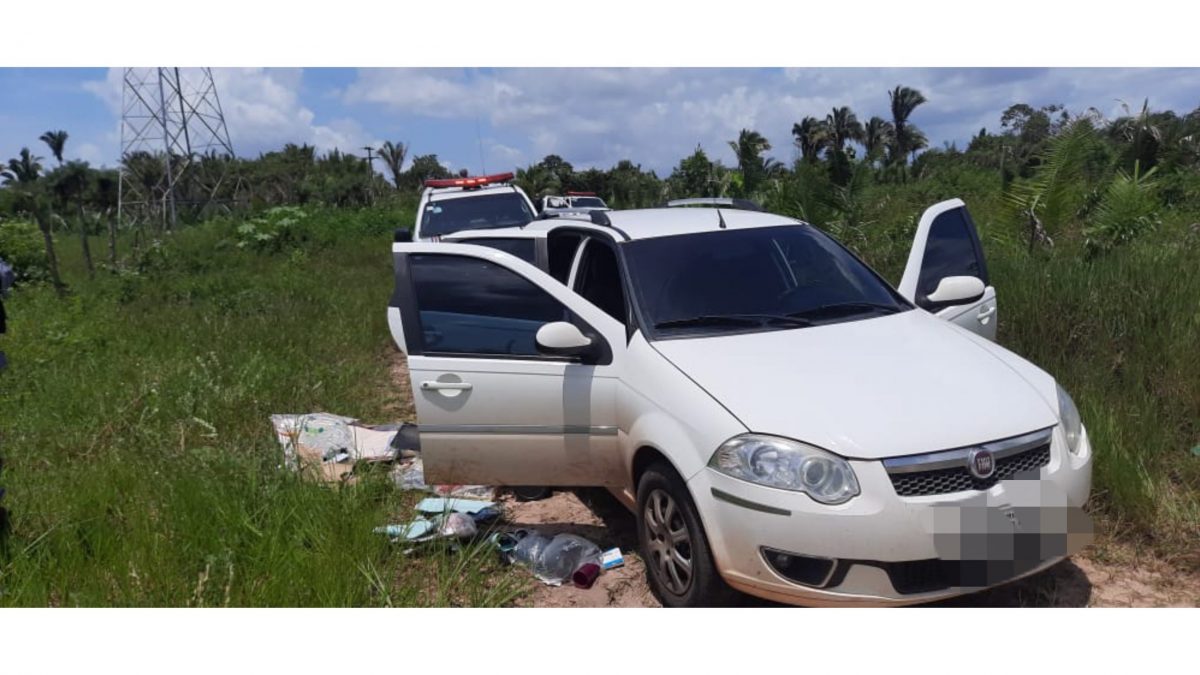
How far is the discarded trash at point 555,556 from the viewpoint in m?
3.92

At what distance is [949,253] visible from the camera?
5.21m

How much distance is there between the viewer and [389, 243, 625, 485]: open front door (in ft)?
12.4

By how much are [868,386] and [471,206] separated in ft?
29.5

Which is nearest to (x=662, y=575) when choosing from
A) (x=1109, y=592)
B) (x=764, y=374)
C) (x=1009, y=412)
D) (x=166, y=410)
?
(x=764, y=374)

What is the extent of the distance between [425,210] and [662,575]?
870 centimetres

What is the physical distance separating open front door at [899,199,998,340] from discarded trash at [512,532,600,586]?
2.31 metres

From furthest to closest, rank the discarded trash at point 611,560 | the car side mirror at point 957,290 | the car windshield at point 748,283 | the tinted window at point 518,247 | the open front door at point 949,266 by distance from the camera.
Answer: the tinted window at point 518,247, the open front door at point 949,266, the car side mirror at point 957,290, the discarded trash at point 611,560, the car windshield at point 748,283

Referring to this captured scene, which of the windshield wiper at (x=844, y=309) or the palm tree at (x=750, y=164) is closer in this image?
the windshield wiper at (x=844, y=309)

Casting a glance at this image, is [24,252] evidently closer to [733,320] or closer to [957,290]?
[733,320]

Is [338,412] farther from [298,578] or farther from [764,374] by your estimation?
[764,374]

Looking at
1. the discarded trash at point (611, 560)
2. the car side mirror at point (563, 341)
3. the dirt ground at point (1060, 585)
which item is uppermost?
the car side mirror at point (563, 341)

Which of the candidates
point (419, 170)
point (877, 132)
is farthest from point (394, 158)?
point (877, 132)

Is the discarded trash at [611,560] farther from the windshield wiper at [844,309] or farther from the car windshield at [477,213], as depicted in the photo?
the car windshield at [477,213]

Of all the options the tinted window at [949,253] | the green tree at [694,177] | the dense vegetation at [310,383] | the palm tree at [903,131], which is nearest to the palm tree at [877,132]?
the palm tree at [903,131]
